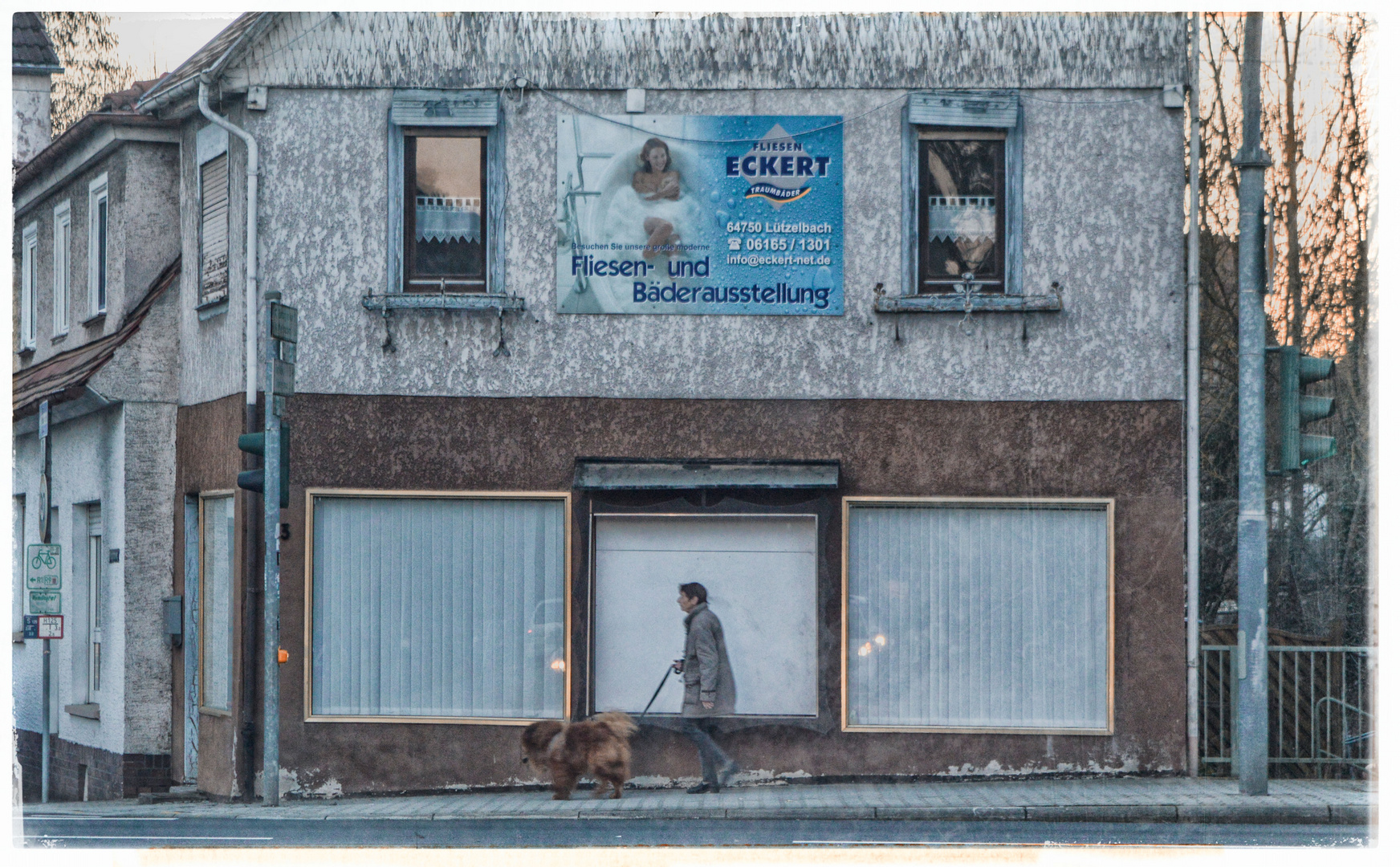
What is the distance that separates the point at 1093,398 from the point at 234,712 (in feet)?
25.8

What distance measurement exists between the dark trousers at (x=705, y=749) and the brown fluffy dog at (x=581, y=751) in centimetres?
56

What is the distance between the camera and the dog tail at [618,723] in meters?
13.3

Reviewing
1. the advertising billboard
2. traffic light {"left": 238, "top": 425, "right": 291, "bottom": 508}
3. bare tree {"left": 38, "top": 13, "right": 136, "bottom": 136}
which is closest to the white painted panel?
the advertising billboard

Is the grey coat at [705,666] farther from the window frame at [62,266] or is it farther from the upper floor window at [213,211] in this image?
the window frame at [62,266]

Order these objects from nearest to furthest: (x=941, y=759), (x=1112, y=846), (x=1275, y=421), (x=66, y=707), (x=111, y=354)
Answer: (x=1112, y=846)
(x=1275, y=421)
(x=941, y=759)
(x=111, y=354)
(x=66, y=707)

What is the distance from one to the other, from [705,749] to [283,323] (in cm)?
483

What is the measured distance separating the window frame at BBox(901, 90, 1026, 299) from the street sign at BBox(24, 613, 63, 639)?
7778mm

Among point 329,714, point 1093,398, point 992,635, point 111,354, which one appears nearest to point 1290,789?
point 992,635

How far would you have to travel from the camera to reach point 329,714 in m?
14.4

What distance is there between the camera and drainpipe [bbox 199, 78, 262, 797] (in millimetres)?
A: 14453

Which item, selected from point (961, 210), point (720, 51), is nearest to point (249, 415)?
point (720, 51)

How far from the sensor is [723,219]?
47.0 ft

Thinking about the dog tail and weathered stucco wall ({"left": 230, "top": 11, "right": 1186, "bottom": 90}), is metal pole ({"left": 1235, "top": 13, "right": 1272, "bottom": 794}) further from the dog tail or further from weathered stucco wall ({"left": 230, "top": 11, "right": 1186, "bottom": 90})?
the dog tail

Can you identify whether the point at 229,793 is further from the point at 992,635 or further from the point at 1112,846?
the point at 1112,846
